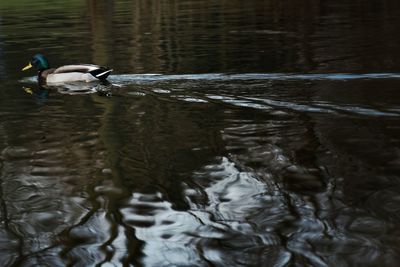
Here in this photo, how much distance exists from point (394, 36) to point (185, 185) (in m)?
20.0

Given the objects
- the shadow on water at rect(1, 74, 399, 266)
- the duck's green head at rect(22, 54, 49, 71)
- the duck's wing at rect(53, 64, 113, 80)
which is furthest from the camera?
the duck's green head at rect(22, 54, 49, 71)

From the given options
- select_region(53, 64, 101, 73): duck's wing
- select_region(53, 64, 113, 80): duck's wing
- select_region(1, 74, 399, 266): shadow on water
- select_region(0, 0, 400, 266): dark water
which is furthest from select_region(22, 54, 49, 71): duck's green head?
select_region(1, 74, 399, 266): shadow on water

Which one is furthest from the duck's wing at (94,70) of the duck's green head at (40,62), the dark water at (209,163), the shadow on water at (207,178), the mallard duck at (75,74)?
the shadow on water at (207,178)

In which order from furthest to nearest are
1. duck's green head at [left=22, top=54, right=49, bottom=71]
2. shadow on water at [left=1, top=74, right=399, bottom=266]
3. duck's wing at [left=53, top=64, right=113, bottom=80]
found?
1. duck's green head at [left=22, top=54, right=49, bottom=71]
2. duck's wing at [left=53, top=64, right=113, bottom=80]
3. shadow on water at [left=1, top=74, right=399, bottom=266]

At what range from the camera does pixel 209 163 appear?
1081 centimetres

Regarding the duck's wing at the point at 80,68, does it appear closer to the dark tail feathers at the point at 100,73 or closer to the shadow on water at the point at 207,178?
the dark tail feathers at the point at 100,73

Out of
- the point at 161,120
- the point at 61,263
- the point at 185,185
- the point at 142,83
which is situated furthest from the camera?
the point at 142,83

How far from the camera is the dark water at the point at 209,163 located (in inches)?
301

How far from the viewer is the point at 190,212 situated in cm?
866

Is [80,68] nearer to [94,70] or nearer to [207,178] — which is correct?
[94,70]

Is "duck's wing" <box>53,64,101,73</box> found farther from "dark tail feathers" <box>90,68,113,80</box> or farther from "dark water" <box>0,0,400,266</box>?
"dark water" <box>0,0,400,266</box>

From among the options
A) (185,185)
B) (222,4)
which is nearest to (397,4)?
(222,4)

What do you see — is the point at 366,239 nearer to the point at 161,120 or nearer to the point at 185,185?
the point at 185,185

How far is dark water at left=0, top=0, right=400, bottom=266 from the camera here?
763 centimetres
